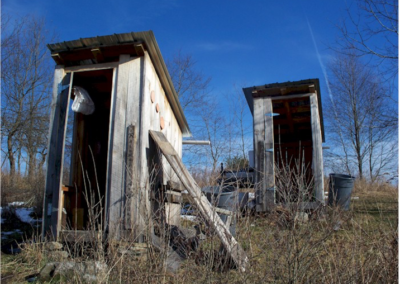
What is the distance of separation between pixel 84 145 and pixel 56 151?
1603mm

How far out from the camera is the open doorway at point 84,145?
20.7 ft

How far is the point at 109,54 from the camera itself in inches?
222

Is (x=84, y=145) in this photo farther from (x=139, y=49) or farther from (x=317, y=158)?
(x=317, y=158)

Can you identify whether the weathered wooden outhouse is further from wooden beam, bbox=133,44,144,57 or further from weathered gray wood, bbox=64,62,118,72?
weathered gray wood, bbox=64,62,118,72

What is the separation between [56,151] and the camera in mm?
5426

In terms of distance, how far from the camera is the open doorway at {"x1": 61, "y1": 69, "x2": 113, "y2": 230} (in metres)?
6.30

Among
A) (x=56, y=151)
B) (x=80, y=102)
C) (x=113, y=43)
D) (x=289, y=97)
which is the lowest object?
(x=56, y=151)

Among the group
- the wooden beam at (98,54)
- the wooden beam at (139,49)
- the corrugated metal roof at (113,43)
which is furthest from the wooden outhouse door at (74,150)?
the wooden beam at (139,49)

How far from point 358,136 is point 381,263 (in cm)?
1970

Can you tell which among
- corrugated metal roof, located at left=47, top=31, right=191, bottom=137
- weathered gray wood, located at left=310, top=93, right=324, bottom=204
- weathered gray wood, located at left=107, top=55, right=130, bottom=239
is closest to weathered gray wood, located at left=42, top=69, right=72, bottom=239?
A: corrugated metal roof, located at left=47, top=31, right=191, bottom=137

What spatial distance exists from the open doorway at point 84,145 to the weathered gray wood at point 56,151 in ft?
1.22

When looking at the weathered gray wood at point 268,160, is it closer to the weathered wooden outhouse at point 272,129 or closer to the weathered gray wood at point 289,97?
the weathered wooden outhouse at point 272,129

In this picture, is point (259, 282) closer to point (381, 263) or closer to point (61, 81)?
point (381, 263)

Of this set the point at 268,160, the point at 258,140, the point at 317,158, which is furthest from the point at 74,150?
the point at 317,158
